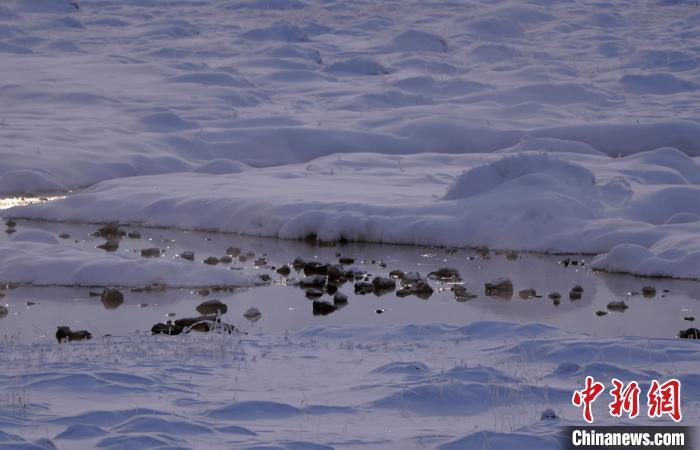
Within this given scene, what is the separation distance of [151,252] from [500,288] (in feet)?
13.3

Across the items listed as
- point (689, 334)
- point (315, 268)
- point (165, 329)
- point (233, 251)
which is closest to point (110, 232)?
point (233, 251)

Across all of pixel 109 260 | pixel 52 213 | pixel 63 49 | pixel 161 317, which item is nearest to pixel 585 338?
pixel 161 317

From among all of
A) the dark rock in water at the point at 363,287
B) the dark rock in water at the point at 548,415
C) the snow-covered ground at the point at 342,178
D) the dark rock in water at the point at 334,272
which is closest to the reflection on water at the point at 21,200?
the snow-covered ground at the point at 342,178

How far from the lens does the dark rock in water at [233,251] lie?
44.0 ft

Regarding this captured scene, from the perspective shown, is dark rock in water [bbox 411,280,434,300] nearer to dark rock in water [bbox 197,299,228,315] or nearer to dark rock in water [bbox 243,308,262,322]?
dark rock in water [bbox 243,308,262,322]

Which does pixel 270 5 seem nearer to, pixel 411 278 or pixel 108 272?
pixel 108 272

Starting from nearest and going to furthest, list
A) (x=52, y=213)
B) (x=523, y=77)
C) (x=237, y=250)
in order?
(x=237, y=250) → (x=52, y=213) → (x=523, y=77)

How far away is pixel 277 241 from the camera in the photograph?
47.5ft

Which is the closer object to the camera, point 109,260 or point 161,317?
point 161,317

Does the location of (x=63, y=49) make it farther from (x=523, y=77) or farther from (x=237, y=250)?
(x=237, y=250)

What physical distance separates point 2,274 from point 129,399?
5.62m

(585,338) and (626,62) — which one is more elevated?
(626,62)

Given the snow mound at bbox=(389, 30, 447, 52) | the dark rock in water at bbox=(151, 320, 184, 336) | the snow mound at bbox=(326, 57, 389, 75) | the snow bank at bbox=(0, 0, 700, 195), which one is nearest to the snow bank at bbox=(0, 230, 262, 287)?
the dark rock in water at bbox=(151, 320, 184, 336)

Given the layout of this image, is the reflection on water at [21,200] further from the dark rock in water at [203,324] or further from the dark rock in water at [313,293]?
the dark rock in water at [203,324]
